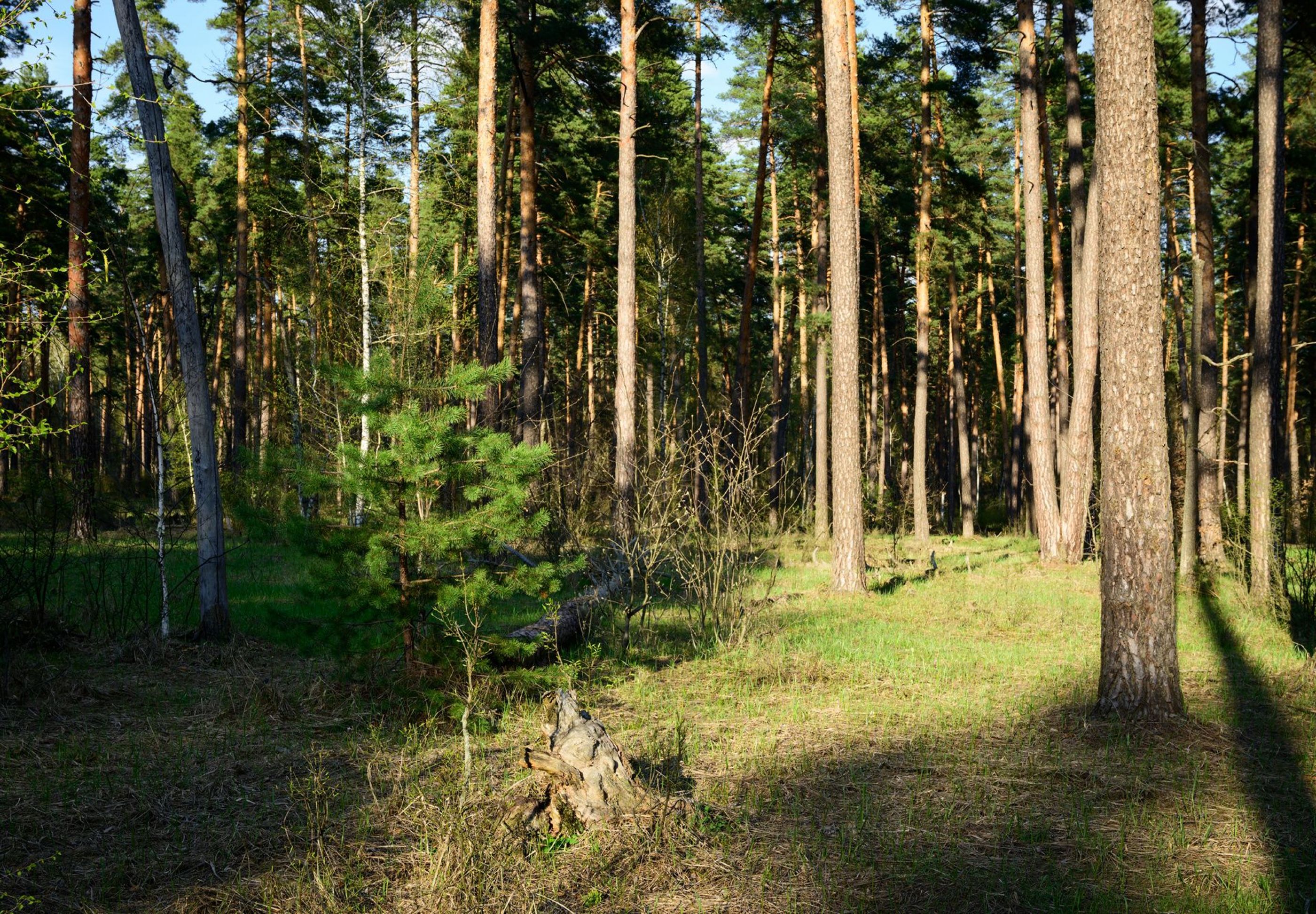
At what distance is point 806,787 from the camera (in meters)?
4.73

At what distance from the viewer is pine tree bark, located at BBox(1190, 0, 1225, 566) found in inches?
471

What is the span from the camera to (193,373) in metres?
7.81

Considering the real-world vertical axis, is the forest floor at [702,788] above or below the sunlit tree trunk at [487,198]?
below

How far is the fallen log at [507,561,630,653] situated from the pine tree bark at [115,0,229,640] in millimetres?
2947

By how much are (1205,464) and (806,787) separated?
11339 millimetres

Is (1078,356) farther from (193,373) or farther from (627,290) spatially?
(193,373)

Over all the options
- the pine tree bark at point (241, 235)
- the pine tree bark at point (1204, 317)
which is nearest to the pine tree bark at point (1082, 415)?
the pine tree bark at point (1204, 317)

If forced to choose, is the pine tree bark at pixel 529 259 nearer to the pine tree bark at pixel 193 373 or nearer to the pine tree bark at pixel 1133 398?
the pine tree bark at pixel 193 373

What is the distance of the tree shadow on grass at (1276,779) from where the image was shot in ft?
12.1

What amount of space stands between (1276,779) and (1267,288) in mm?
7039

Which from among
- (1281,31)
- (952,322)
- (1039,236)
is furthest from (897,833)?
(952,322)

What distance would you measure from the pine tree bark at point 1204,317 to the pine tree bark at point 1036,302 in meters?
2.27

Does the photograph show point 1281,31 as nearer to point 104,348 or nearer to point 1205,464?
point 1205,464

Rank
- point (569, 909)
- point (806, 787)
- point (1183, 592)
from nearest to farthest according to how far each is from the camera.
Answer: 1. point (569, 909)
2. point (806, 787)
3. point (1183, 592)
